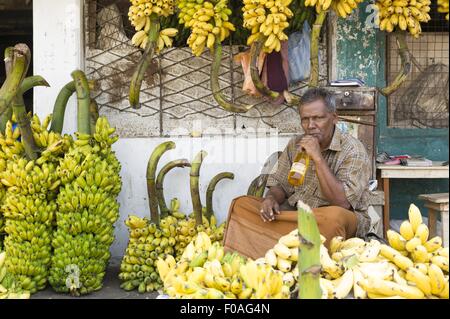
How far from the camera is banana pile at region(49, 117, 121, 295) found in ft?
12.2

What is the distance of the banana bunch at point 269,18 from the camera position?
150 inches

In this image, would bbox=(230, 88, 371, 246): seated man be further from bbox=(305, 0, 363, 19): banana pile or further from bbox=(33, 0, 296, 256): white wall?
bbox=(33, 0, 296, 256): white wall

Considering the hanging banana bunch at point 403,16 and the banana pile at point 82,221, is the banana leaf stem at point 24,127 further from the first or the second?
the hanging banana bunch at point 403,16

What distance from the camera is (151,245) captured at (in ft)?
13.3

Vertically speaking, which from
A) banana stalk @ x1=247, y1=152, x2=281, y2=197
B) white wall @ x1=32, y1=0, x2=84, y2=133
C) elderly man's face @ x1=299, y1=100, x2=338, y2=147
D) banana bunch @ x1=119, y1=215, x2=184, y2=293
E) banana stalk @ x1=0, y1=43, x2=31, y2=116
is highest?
white wall @ x1=32, y1=0, x2=84, y2=133

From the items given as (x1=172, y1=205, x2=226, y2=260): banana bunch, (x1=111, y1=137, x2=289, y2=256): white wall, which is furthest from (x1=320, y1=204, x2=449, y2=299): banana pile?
(x1=111, y1=137, x2=289, y2=256): white wall

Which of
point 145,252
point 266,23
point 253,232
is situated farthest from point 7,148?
point 266,23

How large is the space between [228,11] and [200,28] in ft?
0.82

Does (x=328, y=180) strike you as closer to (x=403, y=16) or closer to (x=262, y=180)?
(x=262, y=180)

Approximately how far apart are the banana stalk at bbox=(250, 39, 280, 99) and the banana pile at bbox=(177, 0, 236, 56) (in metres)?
0.25

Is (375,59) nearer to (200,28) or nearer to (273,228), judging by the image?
(200,28)

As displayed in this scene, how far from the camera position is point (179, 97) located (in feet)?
15.5

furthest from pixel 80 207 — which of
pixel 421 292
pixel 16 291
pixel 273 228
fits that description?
pixel 421 292

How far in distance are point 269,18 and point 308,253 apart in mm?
2156
